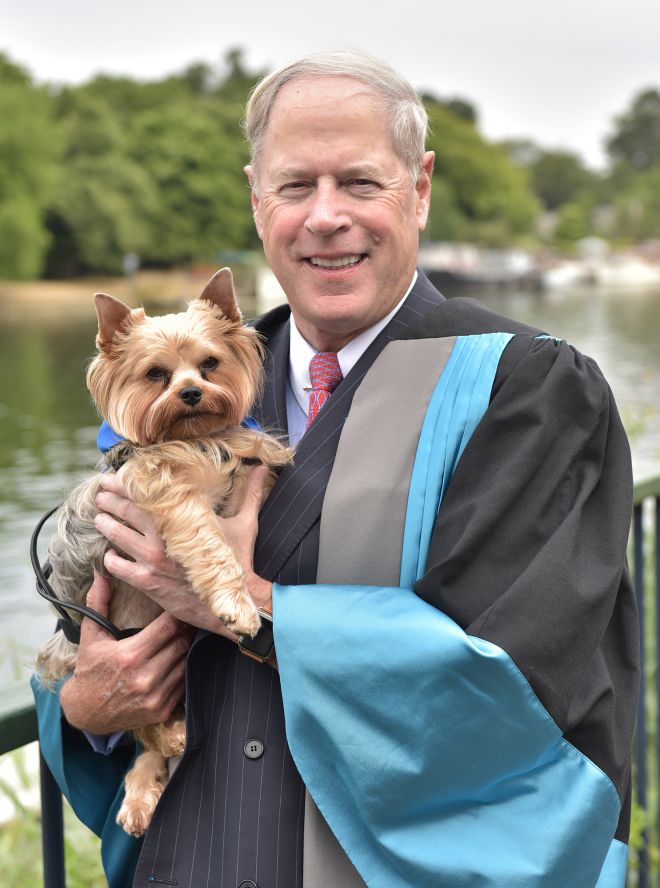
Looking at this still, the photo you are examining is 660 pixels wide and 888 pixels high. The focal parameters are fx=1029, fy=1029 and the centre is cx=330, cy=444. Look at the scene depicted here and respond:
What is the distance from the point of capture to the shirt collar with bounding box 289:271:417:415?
287cm

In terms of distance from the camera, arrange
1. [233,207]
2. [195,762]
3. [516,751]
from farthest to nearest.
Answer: [233,207] → [195,762] → [516,751]

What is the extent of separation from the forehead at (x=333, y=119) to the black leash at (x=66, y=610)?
119 cm

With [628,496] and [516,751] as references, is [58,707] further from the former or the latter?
[628,496]

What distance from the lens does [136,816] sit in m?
2.75

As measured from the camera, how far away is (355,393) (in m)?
2.69

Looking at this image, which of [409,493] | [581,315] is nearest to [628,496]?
[409,493]

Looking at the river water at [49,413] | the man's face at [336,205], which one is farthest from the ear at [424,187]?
the river water at [49,413]

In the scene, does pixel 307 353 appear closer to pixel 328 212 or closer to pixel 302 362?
pixel 302 362

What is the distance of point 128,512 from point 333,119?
1177 mm

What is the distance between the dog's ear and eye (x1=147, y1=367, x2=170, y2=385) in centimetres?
25

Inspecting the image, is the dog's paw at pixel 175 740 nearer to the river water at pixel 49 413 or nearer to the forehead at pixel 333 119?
the river water at pixel 49 413

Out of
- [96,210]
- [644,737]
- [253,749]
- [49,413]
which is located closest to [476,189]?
[96,210]

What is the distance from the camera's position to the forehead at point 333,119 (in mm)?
2625

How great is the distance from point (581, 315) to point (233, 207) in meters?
28.9
